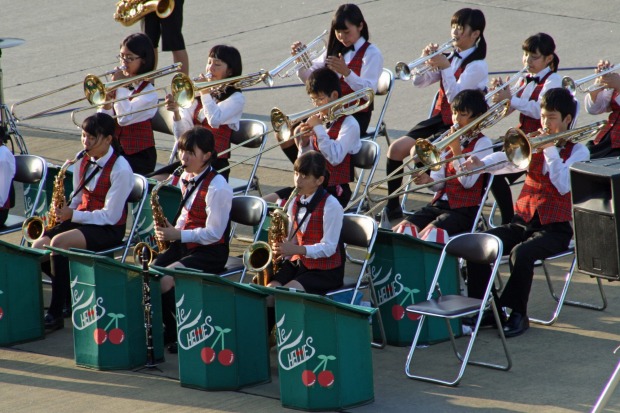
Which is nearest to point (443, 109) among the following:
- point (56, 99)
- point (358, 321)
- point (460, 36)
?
point (460, 36)

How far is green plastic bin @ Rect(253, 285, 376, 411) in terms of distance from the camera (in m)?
6.25

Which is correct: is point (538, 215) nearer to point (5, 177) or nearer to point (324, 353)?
point (324, 353)

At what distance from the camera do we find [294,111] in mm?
11594

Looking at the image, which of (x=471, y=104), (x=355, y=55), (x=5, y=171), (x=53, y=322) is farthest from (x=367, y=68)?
(x=53, y=322)

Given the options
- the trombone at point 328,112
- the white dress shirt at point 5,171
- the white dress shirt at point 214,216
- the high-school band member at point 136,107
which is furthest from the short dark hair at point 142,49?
the white dress shirt at point 214,216

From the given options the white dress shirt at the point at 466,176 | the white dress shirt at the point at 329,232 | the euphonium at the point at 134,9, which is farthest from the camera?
the euphonium at the point at 134,9

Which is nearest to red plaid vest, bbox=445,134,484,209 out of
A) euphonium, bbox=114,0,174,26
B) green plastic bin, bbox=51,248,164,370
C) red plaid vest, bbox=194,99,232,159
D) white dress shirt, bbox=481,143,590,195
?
white dress shirt, bbox=481,143,590,195

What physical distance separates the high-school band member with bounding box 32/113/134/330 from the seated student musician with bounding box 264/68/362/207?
Answer: 1.11 m

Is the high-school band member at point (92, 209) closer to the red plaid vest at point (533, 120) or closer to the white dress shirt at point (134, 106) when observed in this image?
the white dress shirt at point (134, 106)

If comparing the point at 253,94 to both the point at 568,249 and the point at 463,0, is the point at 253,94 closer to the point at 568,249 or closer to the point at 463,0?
the point at 463,0

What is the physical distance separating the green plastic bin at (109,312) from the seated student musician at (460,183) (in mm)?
1791

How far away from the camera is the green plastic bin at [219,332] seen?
259 inches

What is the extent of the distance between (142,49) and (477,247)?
336 cm

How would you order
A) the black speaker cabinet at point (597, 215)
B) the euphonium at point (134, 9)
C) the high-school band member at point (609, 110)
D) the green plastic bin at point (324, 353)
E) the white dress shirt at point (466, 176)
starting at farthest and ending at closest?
1. the euphonium at point (134, 9)
2. the high-school band member at point (609, 110)
3. the white dress shirt at point (466, 176)
4. the green plastic bin at point (324, 353)
5. the black speaker cabinet at point (597, 215)
